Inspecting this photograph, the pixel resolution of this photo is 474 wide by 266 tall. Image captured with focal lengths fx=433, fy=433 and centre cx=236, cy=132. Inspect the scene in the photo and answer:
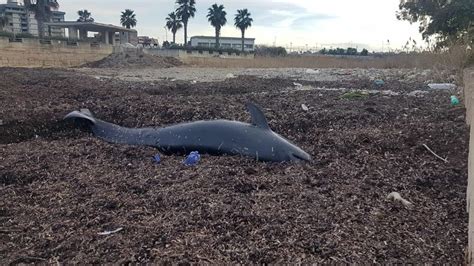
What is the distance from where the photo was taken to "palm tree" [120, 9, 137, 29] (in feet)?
248

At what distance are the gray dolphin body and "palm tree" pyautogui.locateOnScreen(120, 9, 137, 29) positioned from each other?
7427cm

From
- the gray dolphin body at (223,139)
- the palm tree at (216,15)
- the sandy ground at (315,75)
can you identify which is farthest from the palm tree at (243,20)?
the gray dolphin body at (223,139)

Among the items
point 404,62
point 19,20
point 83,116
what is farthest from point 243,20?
point 83,116

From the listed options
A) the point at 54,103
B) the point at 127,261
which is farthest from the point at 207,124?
the point at 54,103

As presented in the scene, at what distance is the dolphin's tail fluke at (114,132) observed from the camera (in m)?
5.87

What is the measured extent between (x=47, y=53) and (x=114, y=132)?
2947 cm

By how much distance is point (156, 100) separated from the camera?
8.48m

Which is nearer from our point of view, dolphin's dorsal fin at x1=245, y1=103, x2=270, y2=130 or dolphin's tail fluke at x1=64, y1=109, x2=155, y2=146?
dolphin's dorsal fin at x1=245, y1=103, x2=270, y2=130

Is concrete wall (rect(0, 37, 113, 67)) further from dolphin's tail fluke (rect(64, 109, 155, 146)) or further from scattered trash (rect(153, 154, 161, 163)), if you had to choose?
scattered trash (rect(153, 154, 161, 163))

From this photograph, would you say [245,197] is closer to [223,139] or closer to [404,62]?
[223,139]

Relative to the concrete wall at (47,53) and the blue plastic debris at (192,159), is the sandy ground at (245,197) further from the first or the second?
the concrete wall at (47,53)

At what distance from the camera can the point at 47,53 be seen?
32344 millimetres

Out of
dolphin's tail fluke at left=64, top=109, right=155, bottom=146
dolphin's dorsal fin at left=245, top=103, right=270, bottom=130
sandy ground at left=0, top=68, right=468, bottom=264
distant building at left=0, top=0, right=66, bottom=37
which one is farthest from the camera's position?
distant building at left=0, top=0, right=66, bottom=37

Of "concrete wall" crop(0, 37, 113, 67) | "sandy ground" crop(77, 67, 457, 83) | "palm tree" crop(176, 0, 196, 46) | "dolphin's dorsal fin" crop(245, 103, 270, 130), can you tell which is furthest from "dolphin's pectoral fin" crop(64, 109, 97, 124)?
"palm tree" crop(176, 0, 196, 46)
